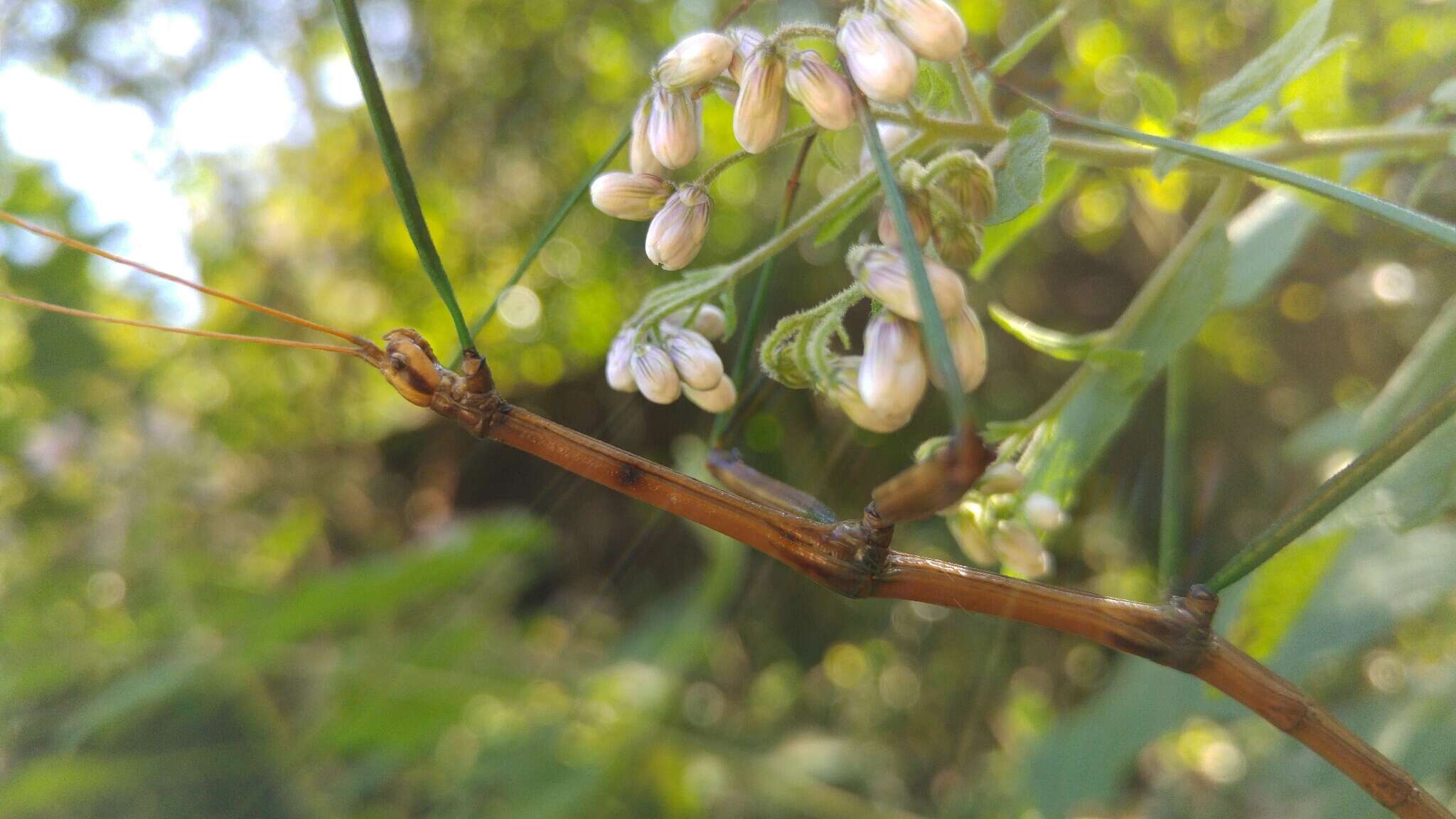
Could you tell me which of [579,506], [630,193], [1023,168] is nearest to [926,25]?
[1023,168]

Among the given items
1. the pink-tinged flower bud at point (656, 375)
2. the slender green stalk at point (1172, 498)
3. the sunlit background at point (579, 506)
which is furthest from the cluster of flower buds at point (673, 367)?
the sunlit background at point (579, 506)

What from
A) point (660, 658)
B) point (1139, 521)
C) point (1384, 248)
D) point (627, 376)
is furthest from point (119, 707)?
point (1384, 248)

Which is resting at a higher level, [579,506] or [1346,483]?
[1346,483]

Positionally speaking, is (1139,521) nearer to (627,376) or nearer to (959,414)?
(627,376)

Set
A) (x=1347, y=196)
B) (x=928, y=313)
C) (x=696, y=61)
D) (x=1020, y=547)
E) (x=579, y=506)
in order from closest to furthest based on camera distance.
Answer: (x=928, y=313), (x=1347, y=196), (x=696, y=61), (x=1020, y=547), (x=579, y=506)

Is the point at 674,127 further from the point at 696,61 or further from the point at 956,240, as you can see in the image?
the point at 956,240

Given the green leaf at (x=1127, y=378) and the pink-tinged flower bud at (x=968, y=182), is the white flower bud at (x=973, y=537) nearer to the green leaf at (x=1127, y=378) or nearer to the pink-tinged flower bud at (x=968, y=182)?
the green leaf at (x=1127, y=378)

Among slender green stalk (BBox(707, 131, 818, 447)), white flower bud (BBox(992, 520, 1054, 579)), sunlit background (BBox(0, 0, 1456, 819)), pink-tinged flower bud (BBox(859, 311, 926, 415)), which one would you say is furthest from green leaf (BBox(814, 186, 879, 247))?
sunlit background (BBox(0, 0, 1456, 819))

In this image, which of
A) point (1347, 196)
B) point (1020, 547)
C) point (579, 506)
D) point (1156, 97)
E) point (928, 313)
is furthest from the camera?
point (579, 506)
